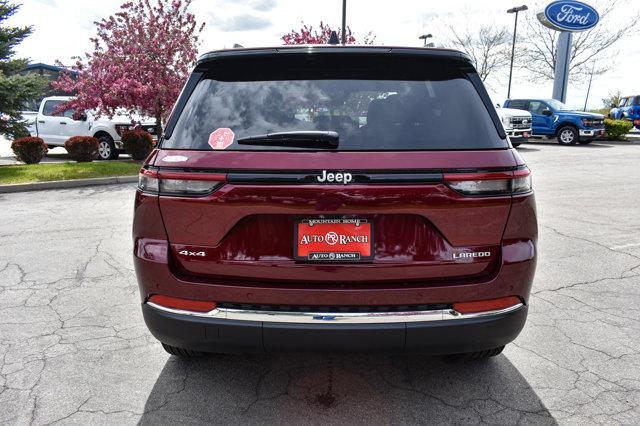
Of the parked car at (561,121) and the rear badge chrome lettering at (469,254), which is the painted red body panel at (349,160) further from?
the parked car at (561,121)

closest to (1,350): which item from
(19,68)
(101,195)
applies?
(101,195)

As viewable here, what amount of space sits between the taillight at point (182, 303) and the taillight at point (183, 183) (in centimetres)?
49

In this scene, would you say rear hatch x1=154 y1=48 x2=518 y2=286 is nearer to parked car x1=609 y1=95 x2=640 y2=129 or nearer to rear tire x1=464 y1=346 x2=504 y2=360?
rear tire x1=464 y1=346 x2=504 y2=360

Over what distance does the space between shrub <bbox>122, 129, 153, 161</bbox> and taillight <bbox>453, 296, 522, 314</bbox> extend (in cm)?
1324

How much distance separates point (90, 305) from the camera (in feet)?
12.6

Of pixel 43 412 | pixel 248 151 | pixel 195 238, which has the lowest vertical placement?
pixel 43 412

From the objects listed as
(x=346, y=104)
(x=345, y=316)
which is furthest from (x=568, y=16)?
(x=345, y=316)

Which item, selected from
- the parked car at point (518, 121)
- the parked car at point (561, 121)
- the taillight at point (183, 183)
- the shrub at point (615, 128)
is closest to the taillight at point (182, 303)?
the taillight at point (183, 183)

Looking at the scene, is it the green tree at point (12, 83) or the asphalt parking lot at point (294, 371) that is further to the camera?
the green tree at point (12, 83)

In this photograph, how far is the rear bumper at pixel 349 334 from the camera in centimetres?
209

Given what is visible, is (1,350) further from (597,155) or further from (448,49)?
(597,155)

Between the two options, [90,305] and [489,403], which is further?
[90,305]

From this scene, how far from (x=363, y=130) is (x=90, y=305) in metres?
2.89

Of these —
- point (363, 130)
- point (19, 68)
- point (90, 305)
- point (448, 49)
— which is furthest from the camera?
point (19, 68)
